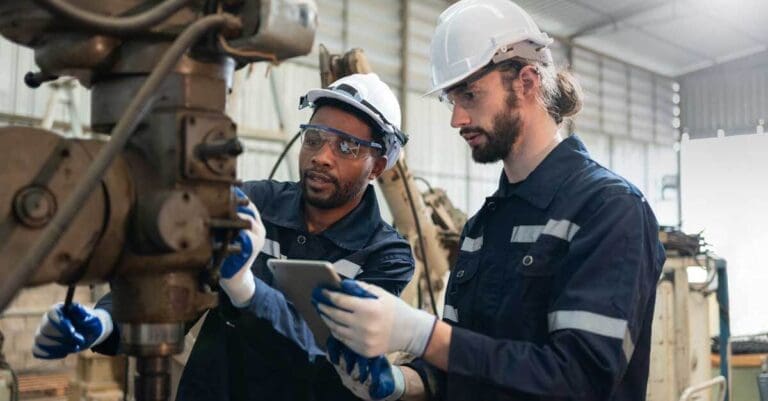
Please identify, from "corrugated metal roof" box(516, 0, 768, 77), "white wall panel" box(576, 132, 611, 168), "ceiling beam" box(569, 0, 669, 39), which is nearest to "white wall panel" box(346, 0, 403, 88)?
"corrugated metal roof" box(516, 0, 768, 77)

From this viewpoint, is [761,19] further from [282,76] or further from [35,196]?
[35,196]

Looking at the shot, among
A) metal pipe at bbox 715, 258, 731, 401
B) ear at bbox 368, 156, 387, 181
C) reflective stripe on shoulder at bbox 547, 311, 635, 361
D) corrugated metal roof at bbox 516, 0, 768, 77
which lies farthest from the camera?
corrugated metal roof at bbox 516, 0, 768, 77

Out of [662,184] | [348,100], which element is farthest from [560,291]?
[662,184]

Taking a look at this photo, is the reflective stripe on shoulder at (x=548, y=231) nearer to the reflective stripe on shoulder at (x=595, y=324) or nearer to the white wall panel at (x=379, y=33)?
the reflective stripe on shoulder at (x=595, y=324)

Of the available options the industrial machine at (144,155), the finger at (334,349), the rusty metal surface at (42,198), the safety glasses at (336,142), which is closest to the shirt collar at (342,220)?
the safety glasses at (336,142)

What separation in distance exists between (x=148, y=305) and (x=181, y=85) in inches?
10.8

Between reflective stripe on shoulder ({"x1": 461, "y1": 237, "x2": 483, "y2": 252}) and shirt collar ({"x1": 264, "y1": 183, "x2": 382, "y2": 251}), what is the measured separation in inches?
10.4

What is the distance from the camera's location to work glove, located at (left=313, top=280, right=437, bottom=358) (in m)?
1.17

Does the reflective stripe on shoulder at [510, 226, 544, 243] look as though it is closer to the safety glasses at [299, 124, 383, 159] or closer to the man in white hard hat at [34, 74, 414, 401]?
the man in white hard hat at [34, 74, 414, 401]

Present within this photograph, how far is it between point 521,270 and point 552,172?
0.69 ft

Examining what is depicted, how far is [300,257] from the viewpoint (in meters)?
1.72

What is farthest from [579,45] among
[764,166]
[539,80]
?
[539,80]

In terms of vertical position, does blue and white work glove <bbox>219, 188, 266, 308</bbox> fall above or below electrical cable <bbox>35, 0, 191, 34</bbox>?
below

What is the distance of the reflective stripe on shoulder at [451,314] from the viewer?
1506mm
